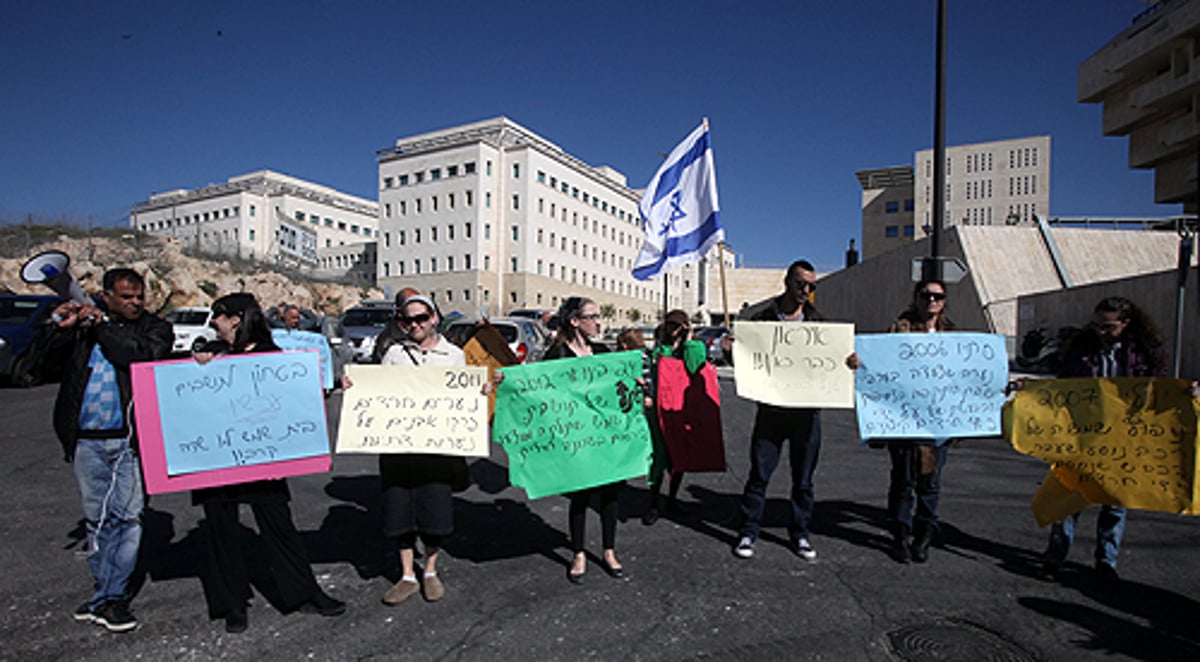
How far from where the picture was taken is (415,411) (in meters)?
3.99

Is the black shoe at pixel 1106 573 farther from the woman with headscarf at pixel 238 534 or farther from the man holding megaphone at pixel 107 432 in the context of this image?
the man holding megaphone at pixel 107 432

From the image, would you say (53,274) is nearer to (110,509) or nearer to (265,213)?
(110,509)

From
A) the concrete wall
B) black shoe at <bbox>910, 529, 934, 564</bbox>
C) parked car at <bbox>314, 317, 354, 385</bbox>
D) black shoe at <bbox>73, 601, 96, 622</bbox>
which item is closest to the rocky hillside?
parked car at <bbox>314, 317, 354, 385</bbox>

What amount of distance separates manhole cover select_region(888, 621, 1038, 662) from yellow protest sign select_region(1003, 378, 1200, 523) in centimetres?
124

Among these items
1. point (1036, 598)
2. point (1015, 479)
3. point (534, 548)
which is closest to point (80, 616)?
point (534, 548)

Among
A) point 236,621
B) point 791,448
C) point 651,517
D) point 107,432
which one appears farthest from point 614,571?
point 107,432

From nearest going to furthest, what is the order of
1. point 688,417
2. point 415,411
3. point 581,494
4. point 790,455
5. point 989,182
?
1. point 415,411
2. point 581,494
3. point 790,455
4. point 688,417
5. point 989,182

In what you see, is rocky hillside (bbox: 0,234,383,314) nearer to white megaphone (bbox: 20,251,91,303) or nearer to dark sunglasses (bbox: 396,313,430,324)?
white megaphone (bbox: 20,251,91,303)

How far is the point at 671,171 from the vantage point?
7734 millimetres

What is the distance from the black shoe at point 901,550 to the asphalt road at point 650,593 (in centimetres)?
10

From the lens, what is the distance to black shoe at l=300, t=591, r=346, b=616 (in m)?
3.69

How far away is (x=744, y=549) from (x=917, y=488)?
48.7 inches

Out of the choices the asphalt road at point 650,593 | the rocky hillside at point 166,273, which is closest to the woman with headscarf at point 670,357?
the asphalt road at point 650,593

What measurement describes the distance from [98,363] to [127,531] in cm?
91
